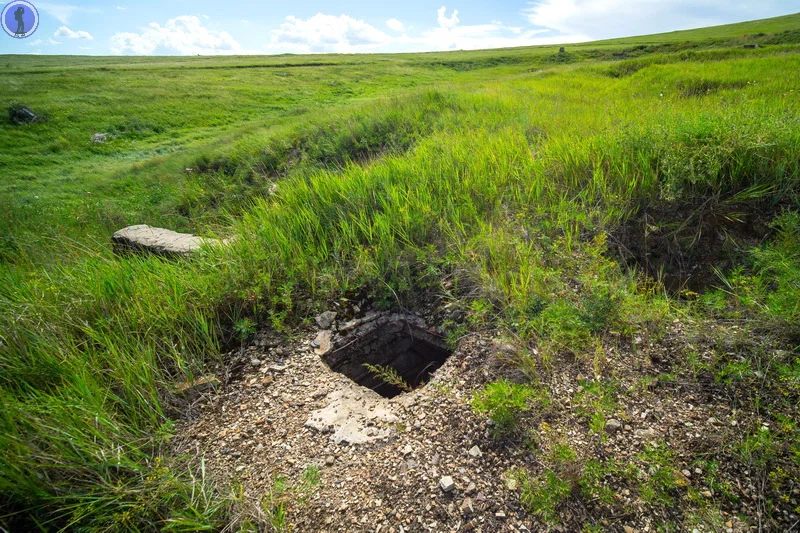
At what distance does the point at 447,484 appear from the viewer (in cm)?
180

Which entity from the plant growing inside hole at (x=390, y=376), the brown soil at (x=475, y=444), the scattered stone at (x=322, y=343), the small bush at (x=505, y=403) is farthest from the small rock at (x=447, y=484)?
the scattered stone at (x=322, y=343)

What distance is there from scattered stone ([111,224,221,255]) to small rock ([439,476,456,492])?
10.3ft

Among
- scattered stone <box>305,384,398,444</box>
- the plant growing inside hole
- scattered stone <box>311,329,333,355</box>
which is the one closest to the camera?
scattered stone <box>305,384,398,444</box>

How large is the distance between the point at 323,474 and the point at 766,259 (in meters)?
3.21

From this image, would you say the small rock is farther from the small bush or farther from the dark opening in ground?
the dark opening in ground

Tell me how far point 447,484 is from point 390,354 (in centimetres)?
143

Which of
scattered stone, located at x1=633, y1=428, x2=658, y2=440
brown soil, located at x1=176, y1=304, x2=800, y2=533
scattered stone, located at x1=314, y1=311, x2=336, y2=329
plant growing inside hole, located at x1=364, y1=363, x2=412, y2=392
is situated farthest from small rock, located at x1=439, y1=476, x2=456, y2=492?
scattered stone, located at x1=314, y1=311, x2=336, y2=329

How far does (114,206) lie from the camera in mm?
9297

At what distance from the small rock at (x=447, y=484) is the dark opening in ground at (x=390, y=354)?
1077mm

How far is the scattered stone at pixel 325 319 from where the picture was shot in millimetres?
2971

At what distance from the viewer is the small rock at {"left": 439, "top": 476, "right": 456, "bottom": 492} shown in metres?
1.80

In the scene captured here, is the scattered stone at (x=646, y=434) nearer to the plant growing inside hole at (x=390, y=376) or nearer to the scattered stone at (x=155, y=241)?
the plant growing inside hole at (x=390, y=376)

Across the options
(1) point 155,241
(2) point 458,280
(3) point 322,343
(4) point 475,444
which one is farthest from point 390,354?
(1) point 155,241

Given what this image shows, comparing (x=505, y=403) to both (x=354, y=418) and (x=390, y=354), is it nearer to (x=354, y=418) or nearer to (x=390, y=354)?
(x=354, y=418)
